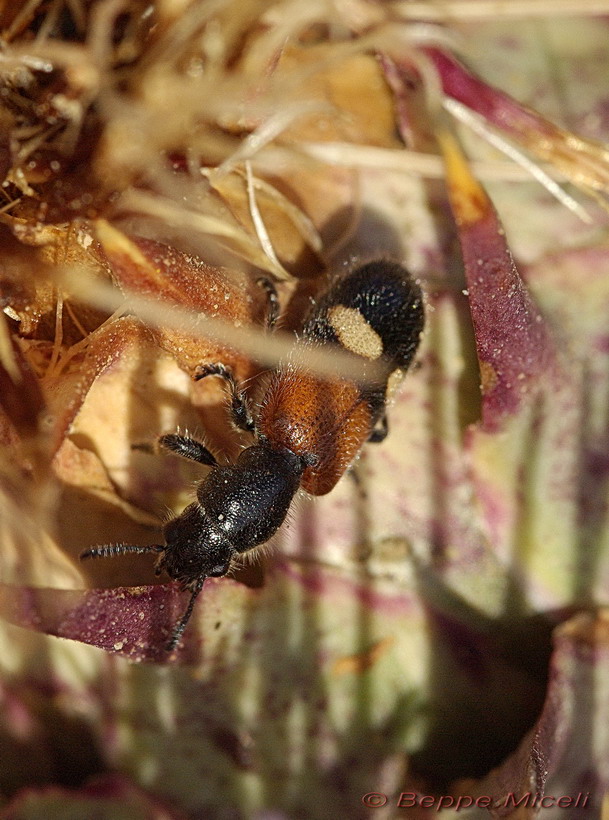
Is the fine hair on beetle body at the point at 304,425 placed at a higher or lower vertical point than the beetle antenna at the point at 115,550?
higher

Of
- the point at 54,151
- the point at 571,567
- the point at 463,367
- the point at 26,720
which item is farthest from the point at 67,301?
the point at 571,567

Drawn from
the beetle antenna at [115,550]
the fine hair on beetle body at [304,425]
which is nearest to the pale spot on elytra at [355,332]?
the fine hair on beetle body at [304,425]

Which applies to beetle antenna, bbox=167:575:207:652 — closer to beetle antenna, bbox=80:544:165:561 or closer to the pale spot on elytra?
beetle antenna, bbox=80:544:165:561

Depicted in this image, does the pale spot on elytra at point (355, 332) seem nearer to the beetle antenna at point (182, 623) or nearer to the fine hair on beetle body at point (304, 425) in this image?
the fine hair on beetle body at point (304, 425)

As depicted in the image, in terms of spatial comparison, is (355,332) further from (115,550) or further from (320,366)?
(115,550)

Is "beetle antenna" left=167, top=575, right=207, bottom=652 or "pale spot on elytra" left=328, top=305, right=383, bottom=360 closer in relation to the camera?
"beetle antenna" left=167, top=575, right=207, bottom=652

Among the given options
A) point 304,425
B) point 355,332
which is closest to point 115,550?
point 304,425

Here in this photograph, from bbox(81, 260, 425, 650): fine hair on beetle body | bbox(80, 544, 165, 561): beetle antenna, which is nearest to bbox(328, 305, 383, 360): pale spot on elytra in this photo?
bbox(81, 260, 425, 650): fine hair on beetle body

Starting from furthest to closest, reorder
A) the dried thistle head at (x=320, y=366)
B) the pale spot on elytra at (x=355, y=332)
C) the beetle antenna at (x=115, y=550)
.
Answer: the pale spot on elytra at (x=355, y=332) < the beetle antenna at (x=115, y=550) < the dried thistle head at (x=320, y=366)

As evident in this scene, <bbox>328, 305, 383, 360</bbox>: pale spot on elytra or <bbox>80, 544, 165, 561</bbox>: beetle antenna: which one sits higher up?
<bbox>328, 305, 383, 360</bbox>: pale spot on elytra
